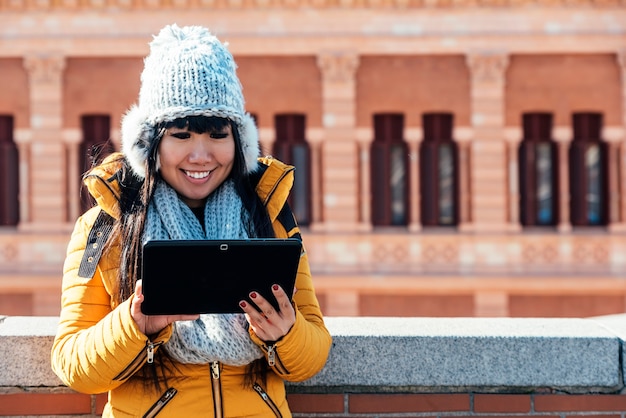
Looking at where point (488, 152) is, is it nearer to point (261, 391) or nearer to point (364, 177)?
point (364, 177)

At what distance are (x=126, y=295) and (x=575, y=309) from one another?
42.5 feet

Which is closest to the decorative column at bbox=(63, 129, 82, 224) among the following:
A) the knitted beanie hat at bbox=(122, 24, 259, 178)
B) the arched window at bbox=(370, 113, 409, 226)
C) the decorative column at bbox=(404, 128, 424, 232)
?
the arched window at bbox=(370, 113, 409, 226)

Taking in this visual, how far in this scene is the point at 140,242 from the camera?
84.4 inches

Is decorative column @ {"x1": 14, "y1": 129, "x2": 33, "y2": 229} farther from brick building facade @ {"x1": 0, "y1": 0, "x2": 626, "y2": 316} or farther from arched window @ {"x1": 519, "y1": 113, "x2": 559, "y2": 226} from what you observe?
arched window @ {"x1": 519, "y1": 113, "x2": 559, "y2": 226}

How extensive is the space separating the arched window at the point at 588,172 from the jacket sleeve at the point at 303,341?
13.1m

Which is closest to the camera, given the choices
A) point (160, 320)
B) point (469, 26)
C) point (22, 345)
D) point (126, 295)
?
point (160, 320)

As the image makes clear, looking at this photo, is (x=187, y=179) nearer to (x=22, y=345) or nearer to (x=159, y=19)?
(x=22, y=345)

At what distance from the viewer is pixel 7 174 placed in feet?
48.1

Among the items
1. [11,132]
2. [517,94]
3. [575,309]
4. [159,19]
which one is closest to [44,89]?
[11,132]

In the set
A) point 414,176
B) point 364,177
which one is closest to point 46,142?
point 364,177

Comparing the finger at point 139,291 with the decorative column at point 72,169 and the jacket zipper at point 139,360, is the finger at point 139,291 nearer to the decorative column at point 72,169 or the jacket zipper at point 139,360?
the jacket zipper at point 139,360

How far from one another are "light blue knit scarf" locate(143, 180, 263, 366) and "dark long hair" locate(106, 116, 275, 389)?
0.03m

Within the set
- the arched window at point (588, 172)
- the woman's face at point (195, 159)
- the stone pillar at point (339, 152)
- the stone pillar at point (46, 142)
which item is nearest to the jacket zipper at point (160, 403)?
the woman's face at point (195, 159)

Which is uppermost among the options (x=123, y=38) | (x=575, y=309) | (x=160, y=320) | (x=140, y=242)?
(x=123, y=38)
